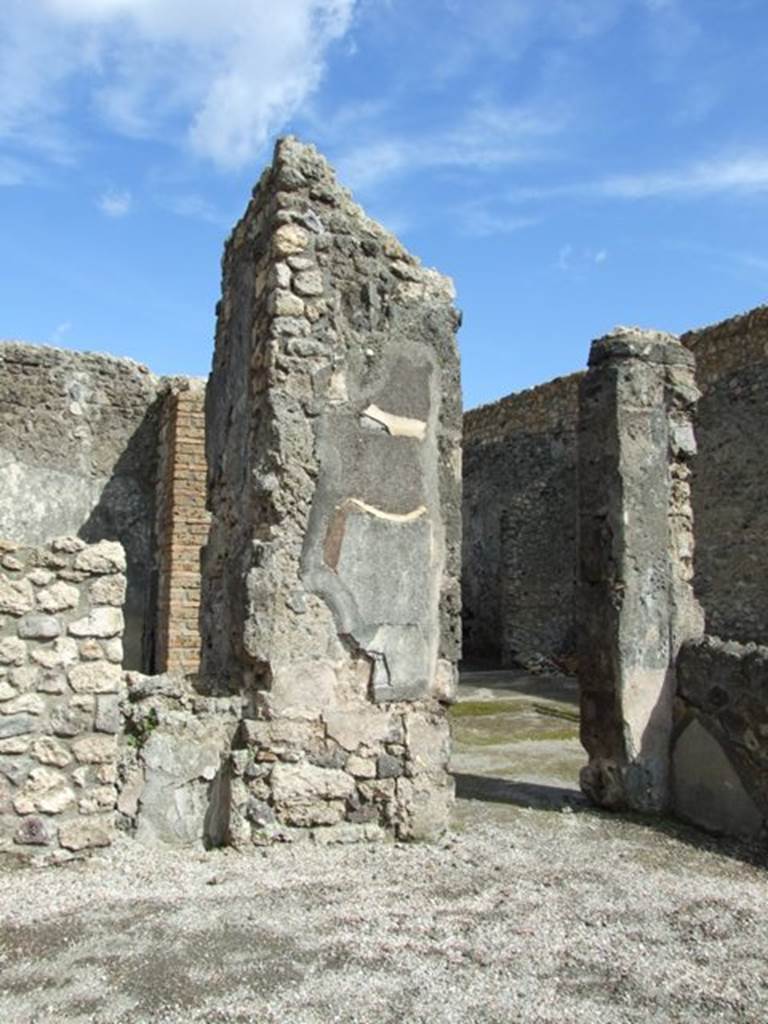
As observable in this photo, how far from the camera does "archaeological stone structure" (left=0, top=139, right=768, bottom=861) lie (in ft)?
13.4

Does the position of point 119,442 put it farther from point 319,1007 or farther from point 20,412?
point 319,1007

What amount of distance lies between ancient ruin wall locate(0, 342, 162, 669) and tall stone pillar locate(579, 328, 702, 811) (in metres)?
4.63

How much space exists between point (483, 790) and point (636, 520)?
6.09 ft

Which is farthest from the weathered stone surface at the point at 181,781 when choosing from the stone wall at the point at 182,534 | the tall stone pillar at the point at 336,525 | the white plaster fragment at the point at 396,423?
the stone wall at the point at 182,534

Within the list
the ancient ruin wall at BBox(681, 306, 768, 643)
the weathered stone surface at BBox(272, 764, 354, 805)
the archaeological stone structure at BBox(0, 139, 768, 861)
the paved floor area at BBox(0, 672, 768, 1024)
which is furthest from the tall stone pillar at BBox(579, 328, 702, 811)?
the ancient ruin wall at BBox(681, 306, 768, 643)

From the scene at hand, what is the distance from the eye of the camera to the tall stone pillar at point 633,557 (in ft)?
17.6

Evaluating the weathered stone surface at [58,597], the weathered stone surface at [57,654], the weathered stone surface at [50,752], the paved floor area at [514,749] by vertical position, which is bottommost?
the paved floor area at [514,749]

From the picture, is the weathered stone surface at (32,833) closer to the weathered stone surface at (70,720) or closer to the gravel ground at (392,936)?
the gravel ground at (392,936)

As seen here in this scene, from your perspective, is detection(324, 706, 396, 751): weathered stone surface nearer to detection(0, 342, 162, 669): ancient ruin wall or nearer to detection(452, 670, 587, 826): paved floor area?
detection(452, 670, 587, 826): paved floor area

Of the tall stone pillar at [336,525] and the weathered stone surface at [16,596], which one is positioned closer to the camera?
the weathered stone surface at [16,596]

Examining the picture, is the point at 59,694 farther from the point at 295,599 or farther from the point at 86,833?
the point at 295,599

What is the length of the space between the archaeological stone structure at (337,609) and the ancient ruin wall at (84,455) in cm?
365

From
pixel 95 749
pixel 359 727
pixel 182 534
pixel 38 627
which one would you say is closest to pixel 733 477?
pixel 182 534

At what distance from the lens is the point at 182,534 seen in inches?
320
